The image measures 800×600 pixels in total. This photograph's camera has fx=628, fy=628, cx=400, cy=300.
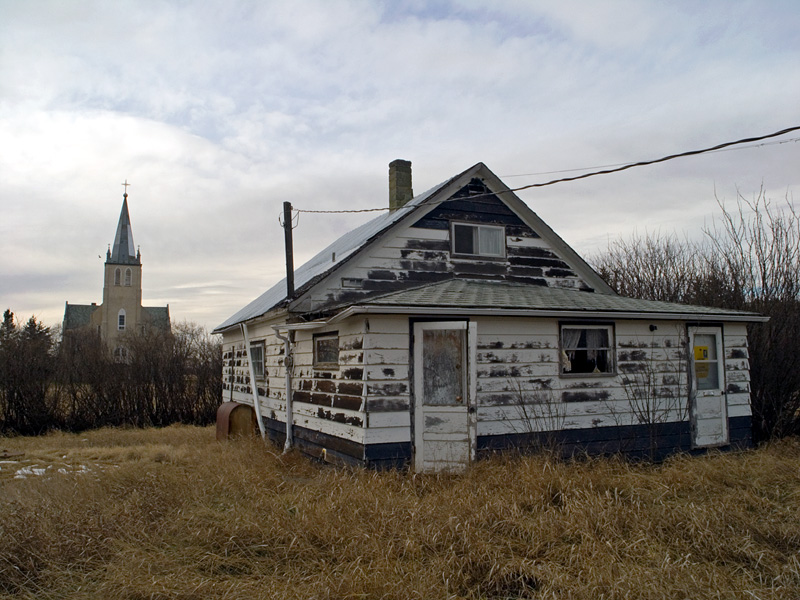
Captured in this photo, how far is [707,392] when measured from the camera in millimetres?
10648

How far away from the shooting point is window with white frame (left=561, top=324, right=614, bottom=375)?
32.4 ft

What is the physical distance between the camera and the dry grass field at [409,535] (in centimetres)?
476

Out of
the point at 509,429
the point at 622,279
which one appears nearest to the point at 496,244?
the point at 509,429

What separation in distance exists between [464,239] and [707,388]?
4995 mm

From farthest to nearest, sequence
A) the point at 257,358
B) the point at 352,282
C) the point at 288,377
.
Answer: the point at 257,358
the point at 288,377
the point at 352,282

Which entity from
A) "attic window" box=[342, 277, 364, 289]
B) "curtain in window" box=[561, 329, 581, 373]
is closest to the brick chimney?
"attic window" box=[342, 277, 364, 289]

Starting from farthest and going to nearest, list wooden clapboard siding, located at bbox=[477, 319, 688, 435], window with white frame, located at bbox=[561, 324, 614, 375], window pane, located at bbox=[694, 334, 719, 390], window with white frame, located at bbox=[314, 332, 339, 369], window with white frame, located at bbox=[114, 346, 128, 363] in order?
window with white frame, located at bbox=[114, 346, 128, 363]
window pane, located at bbox=[694, 334, 719, 390]
window with white frame, located at bbox=[561, 324, 614, 375]
window with white frame, located at bbox=[314, 332, 339, 369]
wooden clapboard siding, located at bbox=[477, 319, 688, 435]

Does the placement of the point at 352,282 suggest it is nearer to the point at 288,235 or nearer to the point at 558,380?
the point at 288,235

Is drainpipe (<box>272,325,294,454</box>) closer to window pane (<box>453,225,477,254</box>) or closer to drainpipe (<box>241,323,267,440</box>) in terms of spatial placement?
drainpipe (<box>241,323,267,440</box>)

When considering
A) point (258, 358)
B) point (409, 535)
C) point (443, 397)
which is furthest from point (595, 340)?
point (258, 358)

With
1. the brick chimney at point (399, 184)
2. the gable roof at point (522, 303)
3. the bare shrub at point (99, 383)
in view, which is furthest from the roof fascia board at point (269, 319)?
the bare shrub at point (99, 383)

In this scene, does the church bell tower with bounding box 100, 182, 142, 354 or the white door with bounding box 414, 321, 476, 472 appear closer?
the white door with bounding box 414, 321, 476, 472

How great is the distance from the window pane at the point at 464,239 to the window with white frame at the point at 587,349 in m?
2.86

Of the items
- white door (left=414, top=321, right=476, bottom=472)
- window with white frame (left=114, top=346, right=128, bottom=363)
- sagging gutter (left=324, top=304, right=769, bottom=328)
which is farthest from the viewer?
window with white frame (left=114, top=346, right=128, bottom=363)
